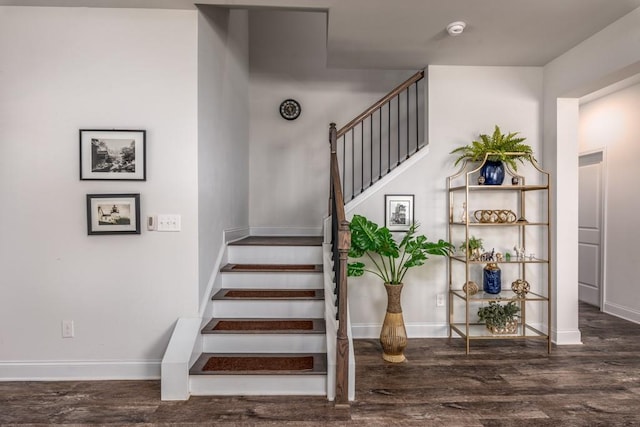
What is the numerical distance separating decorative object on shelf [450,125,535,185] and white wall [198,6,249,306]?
2.38 metres

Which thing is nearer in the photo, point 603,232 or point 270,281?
point 270,281

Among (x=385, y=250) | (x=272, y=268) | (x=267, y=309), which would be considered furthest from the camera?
(x=272, y=268)

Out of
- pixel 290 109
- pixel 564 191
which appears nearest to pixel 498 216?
pixel 564 191

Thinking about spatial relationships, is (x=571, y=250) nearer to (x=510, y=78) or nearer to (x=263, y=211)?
(x=510, y=78)

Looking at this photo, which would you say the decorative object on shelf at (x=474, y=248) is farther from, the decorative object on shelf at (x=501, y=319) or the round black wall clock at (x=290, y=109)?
the round black wall clock at (x=290, y=109)

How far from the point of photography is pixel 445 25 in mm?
2828

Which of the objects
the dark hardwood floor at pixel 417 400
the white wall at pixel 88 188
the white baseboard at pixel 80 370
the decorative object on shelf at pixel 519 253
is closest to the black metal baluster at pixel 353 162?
the decorative object on shelf at pixel 519 253

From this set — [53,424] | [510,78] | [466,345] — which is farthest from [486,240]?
[53,424]

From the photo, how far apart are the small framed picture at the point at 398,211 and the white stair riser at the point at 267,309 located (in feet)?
3.90

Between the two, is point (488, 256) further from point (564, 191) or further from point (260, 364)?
point (260, 364)

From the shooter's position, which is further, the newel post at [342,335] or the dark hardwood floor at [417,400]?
the newel post at [342,335]

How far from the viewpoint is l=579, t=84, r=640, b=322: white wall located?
13.9 ft

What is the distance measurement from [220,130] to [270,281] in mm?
1480

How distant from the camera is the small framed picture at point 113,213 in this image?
266 cm
